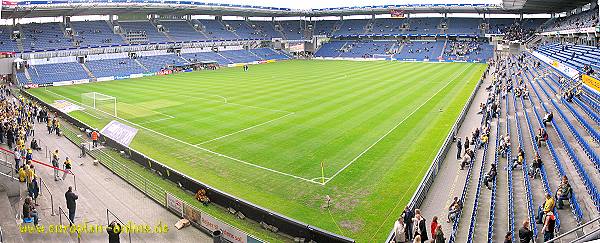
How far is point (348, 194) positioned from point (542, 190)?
7.05 metres

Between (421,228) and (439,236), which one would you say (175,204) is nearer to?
(421,228)

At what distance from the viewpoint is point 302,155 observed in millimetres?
22891

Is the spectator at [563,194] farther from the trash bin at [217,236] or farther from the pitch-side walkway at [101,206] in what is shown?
the pitch-side walkway at [101,206]

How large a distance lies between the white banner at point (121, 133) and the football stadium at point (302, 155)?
13cm

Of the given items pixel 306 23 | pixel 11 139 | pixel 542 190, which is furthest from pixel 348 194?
pixel 306 23

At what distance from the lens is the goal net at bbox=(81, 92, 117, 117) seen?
37.1 meters

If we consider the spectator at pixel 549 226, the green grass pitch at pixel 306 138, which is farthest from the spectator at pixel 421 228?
the spectator at pixel 549 226

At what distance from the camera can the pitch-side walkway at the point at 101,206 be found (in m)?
14.4

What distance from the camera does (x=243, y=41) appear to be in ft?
325

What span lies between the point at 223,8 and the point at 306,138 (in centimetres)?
7220

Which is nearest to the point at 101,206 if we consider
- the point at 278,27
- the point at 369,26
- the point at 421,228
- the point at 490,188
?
the point at 421,228

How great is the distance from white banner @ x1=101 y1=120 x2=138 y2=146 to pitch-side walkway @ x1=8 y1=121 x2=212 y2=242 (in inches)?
67.7

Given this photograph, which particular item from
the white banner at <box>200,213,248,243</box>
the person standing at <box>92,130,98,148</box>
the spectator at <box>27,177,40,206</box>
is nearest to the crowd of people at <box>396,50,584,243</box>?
the white banner at <box>200,213,248,243</box>

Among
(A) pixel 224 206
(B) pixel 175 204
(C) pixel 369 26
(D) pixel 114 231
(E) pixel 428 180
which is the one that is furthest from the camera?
(C) pixel 369 26
